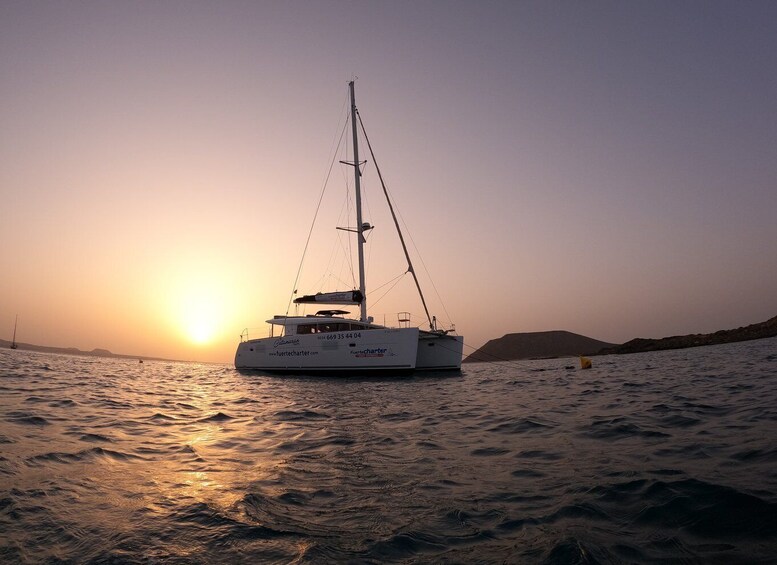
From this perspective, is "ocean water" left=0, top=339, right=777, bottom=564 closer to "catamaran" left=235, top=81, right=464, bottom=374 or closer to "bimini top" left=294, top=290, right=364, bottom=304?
"catamaran" left=235, top=81, right=464, bottom=374

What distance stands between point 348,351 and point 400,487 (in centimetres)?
1961

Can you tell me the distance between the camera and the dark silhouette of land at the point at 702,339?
5275 centimetres

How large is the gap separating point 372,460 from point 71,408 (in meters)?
8.68

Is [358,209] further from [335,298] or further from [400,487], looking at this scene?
[400,487]

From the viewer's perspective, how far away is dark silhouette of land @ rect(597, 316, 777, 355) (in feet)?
173

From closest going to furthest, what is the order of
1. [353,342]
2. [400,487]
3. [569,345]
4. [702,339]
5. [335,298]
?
[400,487] → [353,342] → [335,298] → [702,339] → [569,345]

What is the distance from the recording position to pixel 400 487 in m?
4.64

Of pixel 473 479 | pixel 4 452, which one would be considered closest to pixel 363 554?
pixel 473 479

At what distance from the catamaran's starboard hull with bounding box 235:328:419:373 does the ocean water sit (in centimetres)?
1371

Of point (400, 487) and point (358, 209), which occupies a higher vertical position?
point (358, 209)

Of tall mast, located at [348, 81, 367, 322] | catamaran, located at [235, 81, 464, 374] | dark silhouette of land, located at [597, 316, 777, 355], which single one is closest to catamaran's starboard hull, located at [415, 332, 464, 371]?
catamaran, located at [235, 81, 464, 374]

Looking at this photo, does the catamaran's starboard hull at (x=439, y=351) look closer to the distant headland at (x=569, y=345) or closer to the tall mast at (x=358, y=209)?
the tall mast at (x=358, y=209)

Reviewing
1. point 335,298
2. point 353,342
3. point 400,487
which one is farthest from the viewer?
point 335,298

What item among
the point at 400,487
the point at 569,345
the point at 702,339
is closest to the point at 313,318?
the point at 400,487
